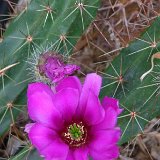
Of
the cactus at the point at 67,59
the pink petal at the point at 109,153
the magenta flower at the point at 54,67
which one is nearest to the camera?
the pink petal at the point at 109,153

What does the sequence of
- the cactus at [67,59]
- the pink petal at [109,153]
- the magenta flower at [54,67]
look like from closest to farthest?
the pink petal at [109,153] < the magenta flower at [54,67] < the cactus at [67,59]

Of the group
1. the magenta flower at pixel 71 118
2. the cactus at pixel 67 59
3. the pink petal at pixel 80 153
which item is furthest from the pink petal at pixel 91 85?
the cactus at pixel 67 59

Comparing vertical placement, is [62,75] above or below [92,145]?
above

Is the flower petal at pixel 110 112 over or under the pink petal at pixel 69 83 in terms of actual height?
under

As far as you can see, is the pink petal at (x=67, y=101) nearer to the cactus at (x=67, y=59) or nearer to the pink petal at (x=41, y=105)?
the pink petal at (x=41, y=105)

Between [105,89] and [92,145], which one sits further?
[105,89]

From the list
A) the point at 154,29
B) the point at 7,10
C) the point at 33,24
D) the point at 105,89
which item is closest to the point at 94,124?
the point at 105,89

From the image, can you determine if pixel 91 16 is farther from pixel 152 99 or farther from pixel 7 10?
pixel 7 10

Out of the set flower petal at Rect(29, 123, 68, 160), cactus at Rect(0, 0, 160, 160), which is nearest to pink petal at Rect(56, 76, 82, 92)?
flower petal at Rect(29, 123, 68, 160)
